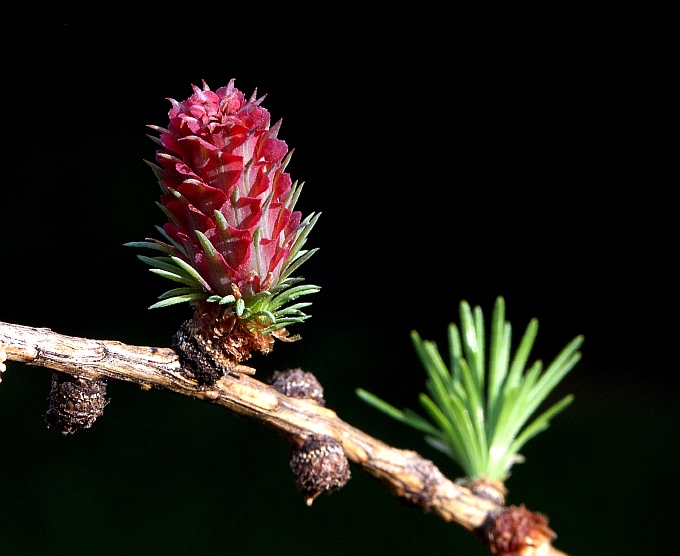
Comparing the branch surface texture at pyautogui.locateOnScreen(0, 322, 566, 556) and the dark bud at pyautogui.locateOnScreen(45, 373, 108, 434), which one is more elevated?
the branch surface texture at pyautogui.locateOnScreen(0, 322, 566, 556)

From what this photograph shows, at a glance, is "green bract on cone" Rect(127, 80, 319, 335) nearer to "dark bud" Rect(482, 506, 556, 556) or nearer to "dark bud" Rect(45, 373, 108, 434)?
"dark bud" Rect(45, 373, 108, 434)

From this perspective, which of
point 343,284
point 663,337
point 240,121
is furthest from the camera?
point 343,284

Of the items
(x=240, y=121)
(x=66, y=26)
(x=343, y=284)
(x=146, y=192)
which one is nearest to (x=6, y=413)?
(x=146, y=192)

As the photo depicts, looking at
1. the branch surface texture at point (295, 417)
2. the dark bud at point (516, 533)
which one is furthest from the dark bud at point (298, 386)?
the dark bud at point (516, 533)

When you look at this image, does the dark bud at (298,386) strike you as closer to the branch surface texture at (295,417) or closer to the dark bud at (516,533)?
the branch surface texture at (295,417)

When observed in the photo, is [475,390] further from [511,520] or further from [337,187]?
[337,187]

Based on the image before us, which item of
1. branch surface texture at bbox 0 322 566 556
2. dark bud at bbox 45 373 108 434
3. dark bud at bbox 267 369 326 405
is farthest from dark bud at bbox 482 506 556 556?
dark bud at bbox 45 373 108 434

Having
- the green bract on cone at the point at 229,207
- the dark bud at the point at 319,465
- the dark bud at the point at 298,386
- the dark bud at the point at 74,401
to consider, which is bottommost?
the dark bud at the point at 74,401
